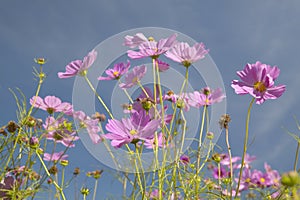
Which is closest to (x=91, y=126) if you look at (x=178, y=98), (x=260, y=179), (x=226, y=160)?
(x=178, y=98)

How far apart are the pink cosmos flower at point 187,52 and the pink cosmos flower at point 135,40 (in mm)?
73

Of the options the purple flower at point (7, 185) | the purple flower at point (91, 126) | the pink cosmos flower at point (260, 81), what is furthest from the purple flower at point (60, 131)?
the pink cosmos flower at point (260, 81)

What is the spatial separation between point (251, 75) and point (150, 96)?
0.81 ft

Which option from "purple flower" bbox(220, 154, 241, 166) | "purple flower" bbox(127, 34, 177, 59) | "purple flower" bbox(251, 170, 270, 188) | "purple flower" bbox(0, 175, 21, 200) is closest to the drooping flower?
"purple flower" bbox(127, 34, 177, 59)

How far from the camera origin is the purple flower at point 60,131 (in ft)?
3.16

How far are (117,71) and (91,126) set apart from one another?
159mm

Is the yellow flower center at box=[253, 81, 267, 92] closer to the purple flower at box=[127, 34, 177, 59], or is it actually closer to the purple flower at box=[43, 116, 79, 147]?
the purple flower at box=[127, 34, 177, 59]

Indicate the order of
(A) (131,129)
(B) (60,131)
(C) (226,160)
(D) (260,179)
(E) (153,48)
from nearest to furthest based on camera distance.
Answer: (A) (131,129), (E) (153,48), (B) (60,131), (C) (226,160), (D) (260,179)

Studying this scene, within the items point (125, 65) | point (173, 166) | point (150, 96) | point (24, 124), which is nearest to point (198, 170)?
point (173, 166)

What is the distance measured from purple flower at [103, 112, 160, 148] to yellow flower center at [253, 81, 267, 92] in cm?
26

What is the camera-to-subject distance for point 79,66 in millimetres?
981

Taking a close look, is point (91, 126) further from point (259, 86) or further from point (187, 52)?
point (259, 86)

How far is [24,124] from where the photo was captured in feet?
3.07

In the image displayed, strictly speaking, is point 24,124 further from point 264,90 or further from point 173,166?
point 264,90
